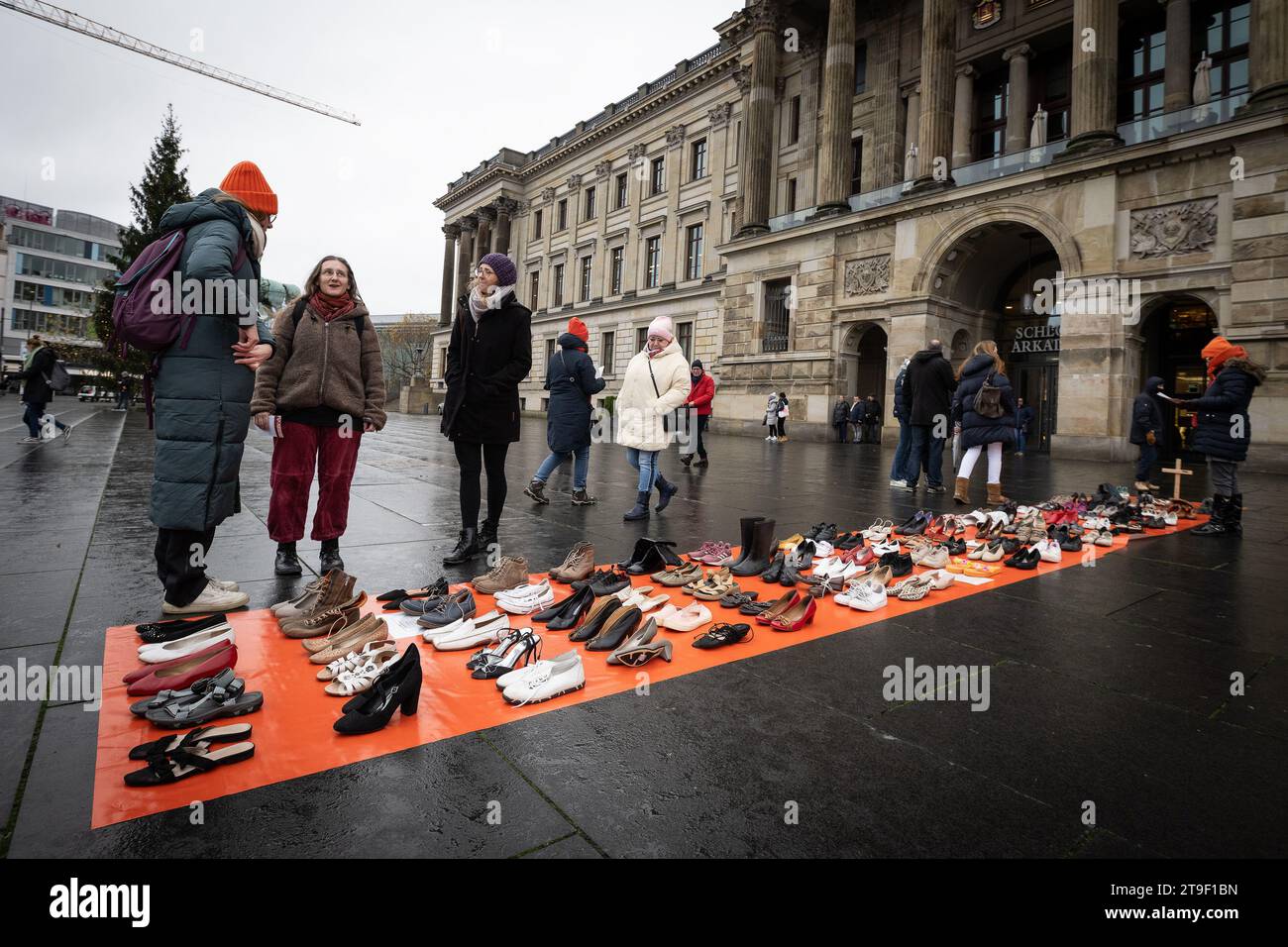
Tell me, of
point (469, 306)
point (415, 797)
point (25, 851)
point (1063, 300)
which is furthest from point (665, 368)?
point (1063, 300)

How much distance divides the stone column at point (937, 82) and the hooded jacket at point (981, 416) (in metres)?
15.0

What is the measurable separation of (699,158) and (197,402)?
39.2 metres

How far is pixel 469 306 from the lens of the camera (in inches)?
198

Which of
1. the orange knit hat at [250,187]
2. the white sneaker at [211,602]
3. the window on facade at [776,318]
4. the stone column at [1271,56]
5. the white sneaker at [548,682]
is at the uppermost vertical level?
the stone column at [1271,56]

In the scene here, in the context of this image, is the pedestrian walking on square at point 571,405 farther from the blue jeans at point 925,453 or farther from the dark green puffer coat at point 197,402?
the blue jeans at point 925,453

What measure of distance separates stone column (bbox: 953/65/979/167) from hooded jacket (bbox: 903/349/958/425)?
760 inches

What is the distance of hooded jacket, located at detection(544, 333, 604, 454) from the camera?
7.31m

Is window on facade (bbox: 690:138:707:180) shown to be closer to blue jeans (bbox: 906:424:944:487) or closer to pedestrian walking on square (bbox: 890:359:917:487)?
pedestrian walking on square (bbox: 890:359:917:487)

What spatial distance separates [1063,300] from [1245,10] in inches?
418

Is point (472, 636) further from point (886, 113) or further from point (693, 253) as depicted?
point (693, 253)

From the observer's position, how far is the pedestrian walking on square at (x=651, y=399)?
6.68 meters

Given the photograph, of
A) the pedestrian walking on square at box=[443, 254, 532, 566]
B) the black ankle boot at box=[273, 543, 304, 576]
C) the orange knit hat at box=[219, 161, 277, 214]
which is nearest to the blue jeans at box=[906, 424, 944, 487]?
the pedestrian walking on square at box=[443, 254, 532, 566]

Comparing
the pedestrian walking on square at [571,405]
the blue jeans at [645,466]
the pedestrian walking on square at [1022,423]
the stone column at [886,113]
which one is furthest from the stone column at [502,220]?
the blue jeans at [645,466]

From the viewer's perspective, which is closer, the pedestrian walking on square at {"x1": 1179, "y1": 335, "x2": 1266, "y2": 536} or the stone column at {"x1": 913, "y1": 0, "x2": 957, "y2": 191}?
the pedestrian walking on square at {"x1": 1179, "y1": 335, "x2": 1266, "y2": 536}
